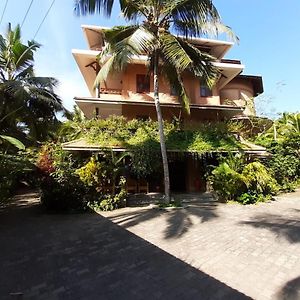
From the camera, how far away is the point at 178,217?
11.0m

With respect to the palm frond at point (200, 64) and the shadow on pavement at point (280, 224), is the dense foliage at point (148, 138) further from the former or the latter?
the shadow on pavement at point (280, 224)

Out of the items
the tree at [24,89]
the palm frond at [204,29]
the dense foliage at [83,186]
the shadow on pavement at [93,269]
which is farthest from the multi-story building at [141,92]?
the shadow on pavement at [93,269]

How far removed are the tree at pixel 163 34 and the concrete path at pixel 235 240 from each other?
2.93 meters

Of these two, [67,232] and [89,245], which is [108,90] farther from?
[89,245]

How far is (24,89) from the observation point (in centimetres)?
1557

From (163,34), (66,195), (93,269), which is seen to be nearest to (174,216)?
(66,195)

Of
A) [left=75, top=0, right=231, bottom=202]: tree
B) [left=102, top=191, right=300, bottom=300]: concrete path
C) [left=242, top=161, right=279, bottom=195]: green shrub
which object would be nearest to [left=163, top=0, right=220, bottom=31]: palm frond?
Answer: [left=75, top=0, right=231, bottom=202]: tree

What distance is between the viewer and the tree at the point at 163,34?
12680 millimetres

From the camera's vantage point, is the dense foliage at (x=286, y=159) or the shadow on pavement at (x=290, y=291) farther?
the dense foliage at (x=286, y=159)

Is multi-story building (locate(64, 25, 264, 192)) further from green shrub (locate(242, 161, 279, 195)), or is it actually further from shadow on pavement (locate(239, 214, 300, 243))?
shadow on pavement (locate(239, 214, 300, 243))

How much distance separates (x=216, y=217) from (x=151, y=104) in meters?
9.37

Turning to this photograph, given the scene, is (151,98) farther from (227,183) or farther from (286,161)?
(286,161)

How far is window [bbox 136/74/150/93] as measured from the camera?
772 inches

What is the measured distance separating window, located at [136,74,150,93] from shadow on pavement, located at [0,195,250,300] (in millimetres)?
12090
